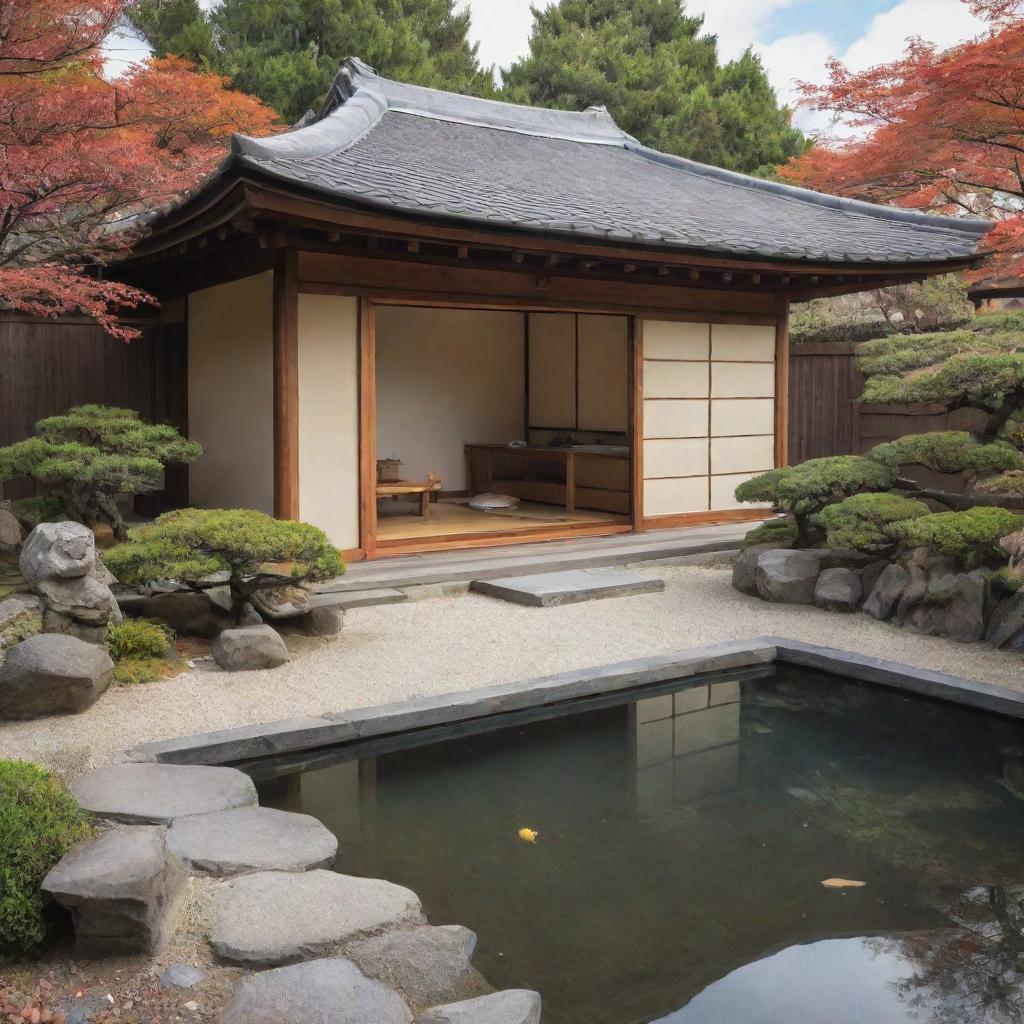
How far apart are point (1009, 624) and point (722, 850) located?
3.14 m

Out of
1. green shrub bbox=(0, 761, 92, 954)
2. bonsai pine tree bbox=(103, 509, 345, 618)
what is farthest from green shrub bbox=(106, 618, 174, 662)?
green shrub bbox=(0, 761, 92, 954)

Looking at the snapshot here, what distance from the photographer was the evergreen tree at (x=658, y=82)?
1964 cm

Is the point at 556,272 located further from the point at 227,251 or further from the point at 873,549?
the point at 873,549

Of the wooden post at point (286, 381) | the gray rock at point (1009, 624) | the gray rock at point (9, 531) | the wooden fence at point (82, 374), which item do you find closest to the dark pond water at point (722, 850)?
the gray rock at point (1009, 624)

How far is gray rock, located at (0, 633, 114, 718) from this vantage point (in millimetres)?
4695

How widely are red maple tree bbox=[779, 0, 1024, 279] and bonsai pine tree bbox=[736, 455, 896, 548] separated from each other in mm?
4524

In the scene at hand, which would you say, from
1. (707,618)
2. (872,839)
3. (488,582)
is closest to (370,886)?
(872,839)

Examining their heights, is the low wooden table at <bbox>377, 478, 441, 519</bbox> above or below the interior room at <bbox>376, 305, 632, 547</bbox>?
below

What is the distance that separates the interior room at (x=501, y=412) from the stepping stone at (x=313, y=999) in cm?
778

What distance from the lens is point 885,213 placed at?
10805mm

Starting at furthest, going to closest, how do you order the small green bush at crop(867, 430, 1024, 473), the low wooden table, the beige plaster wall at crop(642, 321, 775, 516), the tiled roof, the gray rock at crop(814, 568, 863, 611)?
the low wooden table, the beige plaster wall at crop(642, 321, 775, 516), the tiled roof, the small green bush at crop(867, 430, 1024, 473), the gray rock at crop(814, 568, 863, 611)

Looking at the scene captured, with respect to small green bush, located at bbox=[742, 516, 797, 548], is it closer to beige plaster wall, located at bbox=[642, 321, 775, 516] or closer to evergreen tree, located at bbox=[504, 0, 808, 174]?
beige plaster wall, located at bbox=[642, 321, 775, 516]

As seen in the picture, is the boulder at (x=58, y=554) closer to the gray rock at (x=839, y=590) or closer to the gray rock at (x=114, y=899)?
the gray rock at (x=114, y=899)

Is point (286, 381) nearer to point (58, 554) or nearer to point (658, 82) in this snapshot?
point (58, 554)
